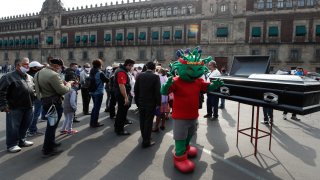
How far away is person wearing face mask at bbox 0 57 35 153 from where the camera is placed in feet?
14.8

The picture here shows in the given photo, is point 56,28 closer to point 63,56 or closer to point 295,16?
point 63,56

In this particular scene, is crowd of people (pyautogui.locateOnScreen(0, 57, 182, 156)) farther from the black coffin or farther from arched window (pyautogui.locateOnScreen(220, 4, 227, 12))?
arched window (pyautogui.locateOnScreen(220, 4, 227, 12))

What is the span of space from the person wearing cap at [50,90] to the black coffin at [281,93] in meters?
3.12

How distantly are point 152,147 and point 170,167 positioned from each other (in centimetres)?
104

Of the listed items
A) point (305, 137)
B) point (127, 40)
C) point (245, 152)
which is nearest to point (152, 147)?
point (245, 152)

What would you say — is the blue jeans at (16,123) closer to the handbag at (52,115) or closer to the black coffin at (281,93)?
the handbag at (52,115)

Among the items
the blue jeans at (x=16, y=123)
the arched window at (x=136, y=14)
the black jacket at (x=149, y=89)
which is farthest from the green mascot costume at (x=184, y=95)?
the arched window at (x=136, y=14)

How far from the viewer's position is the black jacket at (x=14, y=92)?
176 inches

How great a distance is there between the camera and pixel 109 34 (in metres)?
41.1

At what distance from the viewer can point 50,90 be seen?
437 centimetres

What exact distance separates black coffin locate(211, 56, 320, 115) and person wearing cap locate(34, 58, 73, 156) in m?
3.12

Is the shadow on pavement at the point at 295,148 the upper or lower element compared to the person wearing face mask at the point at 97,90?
lower

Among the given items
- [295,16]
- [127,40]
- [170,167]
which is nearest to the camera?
[170,167]

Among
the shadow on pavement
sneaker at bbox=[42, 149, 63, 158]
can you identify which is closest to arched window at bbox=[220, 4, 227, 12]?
the shadow on pavement
